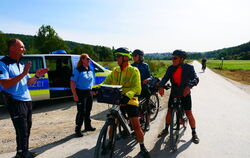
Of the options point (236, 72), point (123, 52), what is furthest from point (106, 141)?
point (236, 72)

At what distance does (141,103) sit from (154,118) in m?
1.41

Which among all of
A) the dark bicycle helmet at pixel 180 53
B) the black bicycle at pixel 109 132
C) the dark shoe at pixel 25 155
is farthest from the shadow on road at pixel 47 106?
the dark bicycle helmet at pixel 180 53

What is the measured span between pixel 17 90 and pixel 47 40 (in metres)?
43.6

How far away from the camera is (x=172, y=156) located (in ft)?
10.1

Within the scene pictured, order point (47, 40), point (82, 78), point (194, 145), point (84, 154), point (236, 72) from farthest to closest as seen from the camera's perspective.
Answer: point (47, 40) < point (236, 72) < point (82, 78) < point (194, 145) < point (84, 154)

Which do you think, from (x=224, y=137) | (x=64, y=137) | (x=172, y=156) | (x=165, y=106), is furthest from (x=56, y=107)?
(x=224, y=137)

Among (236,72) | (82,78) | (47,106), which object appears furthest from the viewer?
(236,72)

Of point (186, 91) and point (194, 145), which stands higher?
point (186, 91)

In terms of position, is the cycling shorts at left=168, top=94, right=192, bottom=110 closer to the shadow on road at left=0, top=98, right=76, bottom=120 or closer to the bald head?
the bald head

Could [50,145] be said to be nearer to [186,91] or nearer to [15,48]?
[15,48]

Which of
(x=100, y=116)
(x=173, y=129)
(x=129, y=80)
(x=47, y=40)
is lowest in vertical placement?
(x=100, y=116)

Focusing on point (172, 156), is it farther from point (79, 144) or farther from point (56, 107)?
point (56, 107)

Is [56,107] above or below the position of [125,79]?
below

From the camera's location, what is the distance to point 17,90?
103 inches
